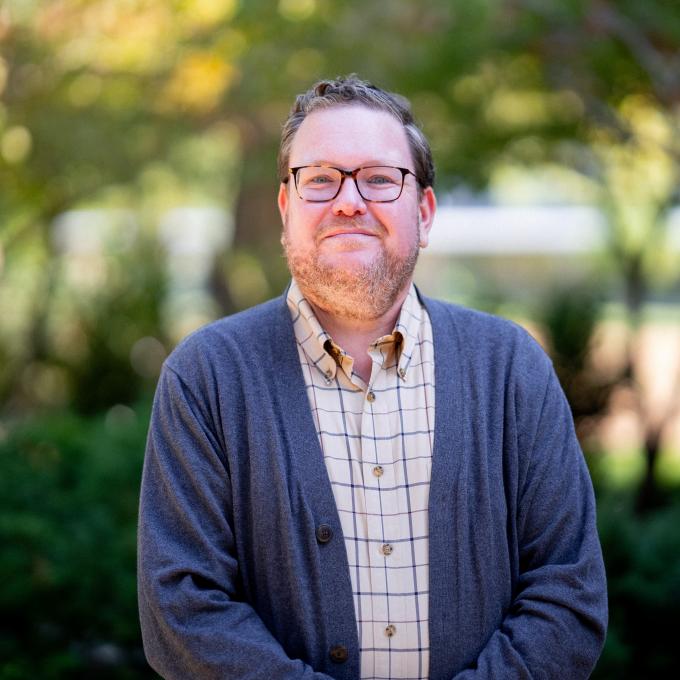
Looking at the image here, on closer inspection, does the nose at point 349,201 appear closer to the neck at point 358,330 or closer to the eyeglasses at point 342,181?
the eyeglasses at point 342,181

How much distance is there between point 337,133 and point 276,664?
1127 mm

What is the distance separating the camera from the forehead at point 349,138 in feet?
7.18

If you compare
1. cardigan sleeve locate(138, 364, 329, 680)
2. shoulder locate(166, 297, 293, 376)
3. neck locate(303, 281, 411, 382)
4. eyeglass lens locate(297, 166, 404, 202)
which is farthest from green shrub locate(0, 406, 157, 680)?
eyeglass lens locate(297, 166, 404, 202)

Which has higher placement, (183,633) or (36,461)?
(183,633)

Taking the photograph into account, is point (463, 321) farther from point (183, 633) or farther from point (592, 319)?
point (592, 319)

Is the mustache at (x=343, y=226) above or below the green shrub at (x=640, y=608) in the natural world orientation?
above

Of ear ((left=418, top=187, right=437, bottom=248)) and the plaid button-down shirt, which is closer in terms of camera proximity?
the plaid button-down shirt

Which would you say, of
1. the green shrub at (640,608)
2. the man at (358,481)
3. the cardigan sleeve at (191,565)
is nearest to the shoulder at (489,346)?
the man at (358,481)

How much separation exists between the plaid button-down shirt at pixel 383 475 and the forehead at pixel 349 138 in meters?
0.35

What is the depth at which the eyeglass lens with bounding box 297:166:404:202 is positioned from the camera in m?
2.20

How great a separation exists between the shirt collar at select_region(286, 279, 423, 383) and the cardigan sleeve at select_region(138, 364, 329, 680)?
29 centimetres

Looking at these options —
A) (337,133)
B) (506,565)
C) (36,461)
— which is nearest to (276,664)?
(506,565)

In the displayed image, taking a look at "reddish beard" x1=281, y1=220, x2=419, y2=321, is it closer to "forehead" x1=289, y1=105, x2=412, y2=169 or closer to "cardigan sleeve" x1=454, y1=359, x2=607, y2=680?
"forehead" x1=289, y1=105, x2=412, y2=169

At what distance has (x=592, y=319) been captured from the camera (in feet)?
25.4
